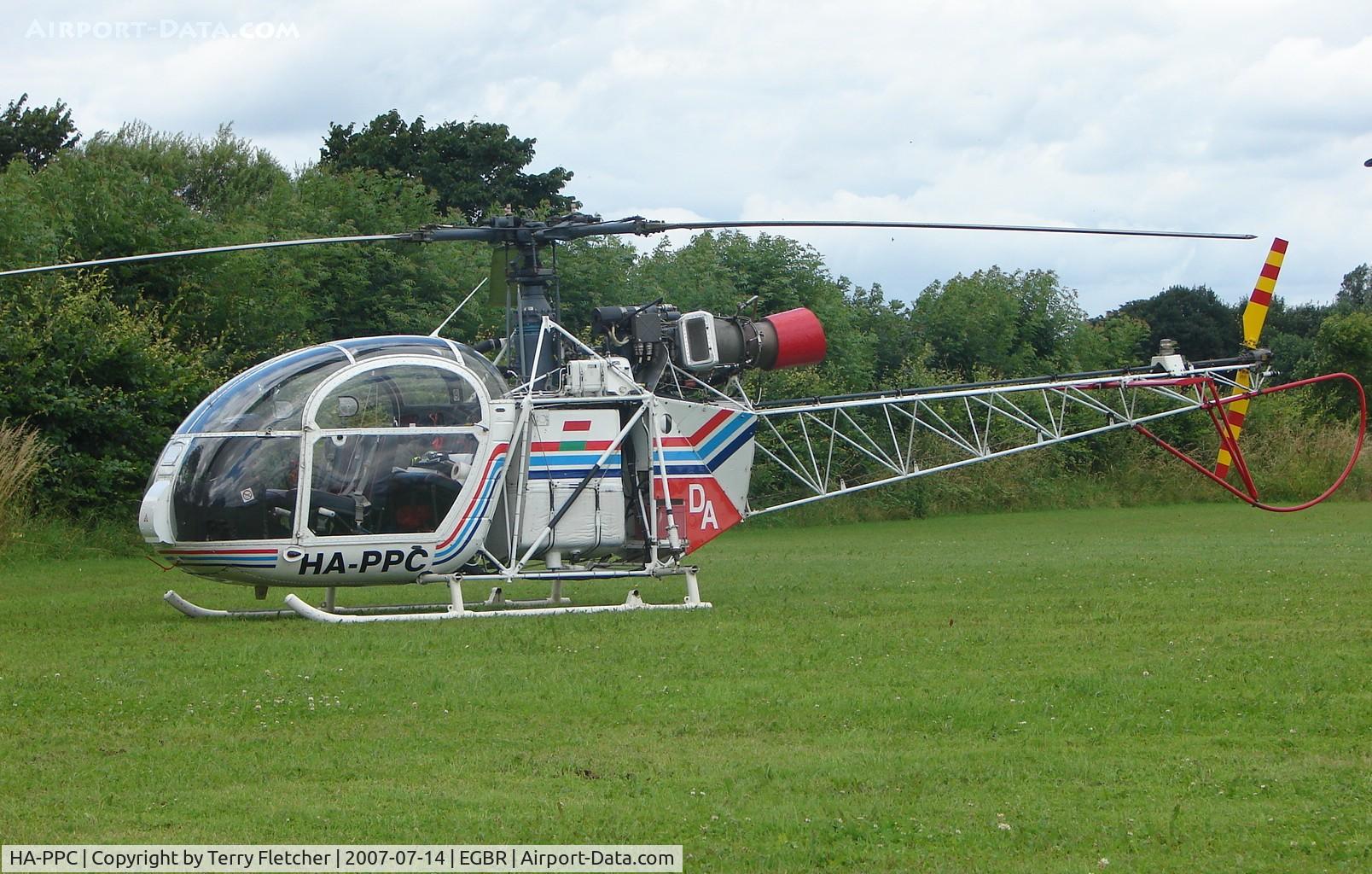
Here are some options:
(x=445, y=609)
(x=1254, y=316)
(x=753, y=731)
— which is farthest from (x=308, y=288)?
(x=753, y=731)

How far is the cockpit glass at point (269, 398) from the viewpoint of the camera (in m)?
12.3

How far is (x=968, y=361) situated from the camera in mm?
40000

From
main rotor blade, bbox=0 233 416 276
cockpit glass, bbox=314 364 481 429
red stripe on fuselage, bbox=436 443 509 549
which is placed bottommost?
red stripe on fuselage, bbox=436 443 509 549

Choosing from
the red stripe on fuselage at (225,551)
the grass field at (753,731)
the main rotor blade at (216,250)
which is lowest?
the grass field at (753,731)

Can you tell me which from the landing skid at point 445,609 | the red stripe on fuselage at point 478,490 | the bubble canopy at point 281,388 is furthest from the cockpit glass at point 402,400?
the landing skid at point 445,609

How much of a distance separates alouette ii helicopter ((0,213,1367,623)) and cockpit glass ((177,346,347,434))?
20 mm

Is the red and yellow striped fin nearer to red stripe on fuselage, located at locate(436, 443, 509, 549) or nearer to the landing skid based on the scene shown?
the landing skid

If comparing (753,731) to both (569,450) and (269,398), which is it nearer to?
(569,450)

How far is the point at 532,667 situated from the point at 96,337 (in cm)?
Result: 1500

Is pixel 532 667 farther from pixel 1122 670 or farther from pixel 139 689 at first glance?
pixel 1122 670

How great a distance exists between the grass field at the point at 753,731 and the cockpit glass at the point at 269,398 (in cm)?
173

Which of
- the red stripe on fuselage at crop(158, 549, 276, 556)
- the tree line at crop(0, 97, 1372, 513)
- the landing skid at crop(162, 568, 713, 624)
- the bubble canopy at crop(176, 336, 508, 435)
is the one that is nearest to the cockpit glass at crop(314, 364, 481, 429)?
the bubble canopy at crop(176, 336, 508, 435)

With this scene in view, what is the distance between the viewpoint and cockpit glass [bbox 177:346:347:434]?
12289mm

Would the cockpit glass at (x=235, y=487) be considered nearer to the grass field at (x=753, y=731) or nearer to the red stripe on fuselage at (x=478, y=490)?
the grass field at (x=753, y=731)
